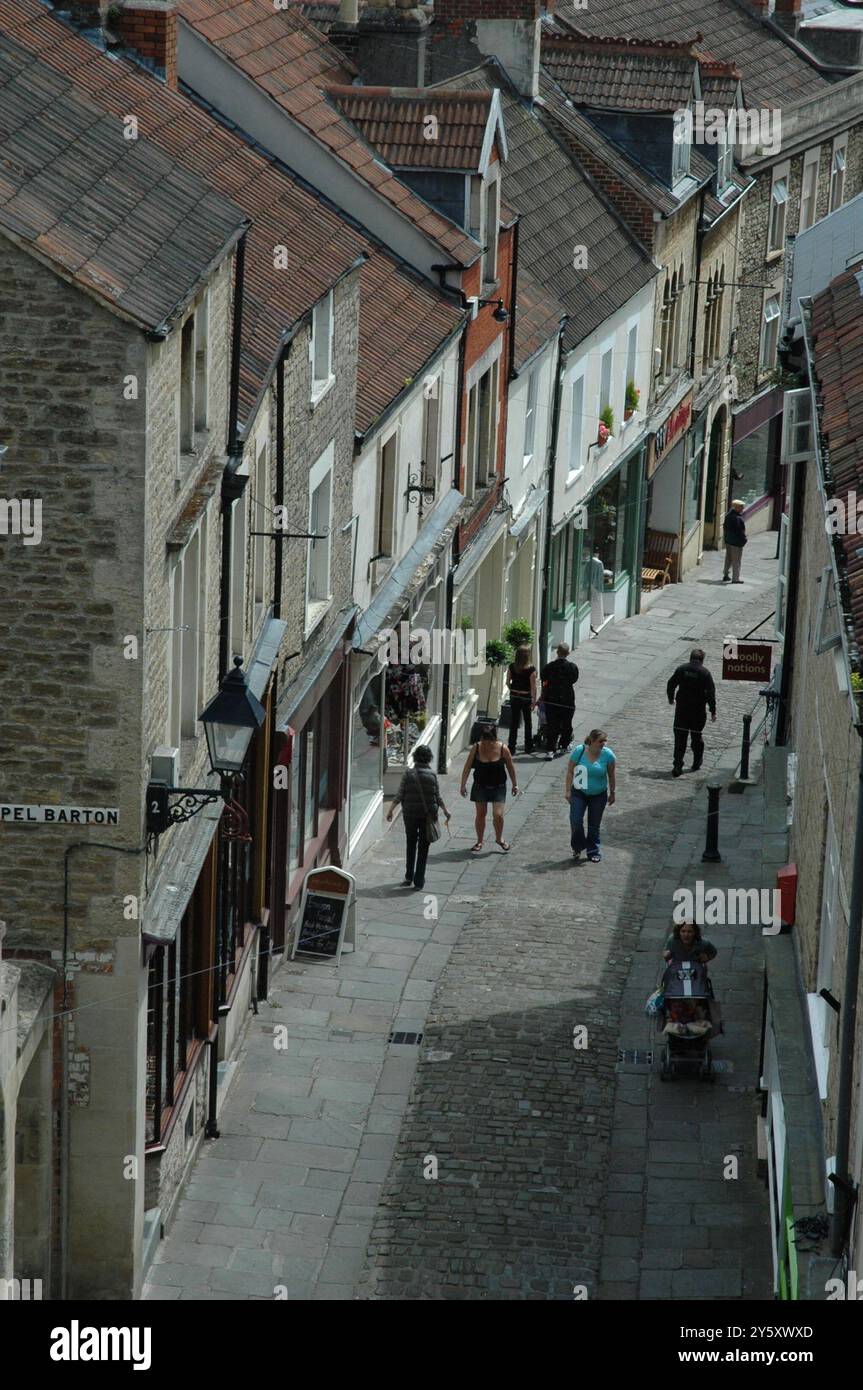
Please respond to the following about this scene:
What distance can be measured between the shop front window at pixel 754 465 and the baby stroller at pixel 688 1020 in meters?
26.1

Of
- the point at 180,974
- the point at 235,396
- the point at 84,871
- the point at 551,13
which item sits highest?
the point at 551,13

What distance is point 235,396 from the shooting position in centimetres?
Answer: 1480

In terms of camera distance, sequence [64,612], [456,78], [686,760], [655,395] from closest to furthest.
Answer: [64,612] < [686,760] < [456,78] < [655,395]

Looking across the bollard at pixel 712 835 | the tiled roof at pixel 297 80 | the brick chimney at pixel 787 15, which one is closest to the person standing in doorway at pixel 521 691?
the bollard at pixel 712 835

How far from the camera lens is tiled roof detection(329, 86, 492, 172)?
77.0 feet

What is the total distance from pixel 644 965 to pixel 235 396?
23.6 ft

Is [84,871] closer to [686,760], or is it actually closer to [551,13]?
[686,760]

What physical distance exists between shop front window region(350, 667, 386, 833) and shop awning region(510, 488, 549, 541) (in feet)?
18.1

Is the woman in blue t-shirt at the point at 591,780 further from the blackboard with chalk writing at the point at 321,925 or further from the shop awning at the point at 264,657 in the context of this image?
the shop awning at the point at 264,657

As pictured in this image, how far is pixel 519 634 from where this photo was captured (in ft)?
88.2

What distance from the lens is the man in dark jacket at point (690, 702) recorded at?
24.4 m

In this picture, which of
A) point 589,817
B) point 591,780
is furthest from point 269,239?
point 589,817

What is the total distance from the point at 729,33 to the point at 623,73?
11551 mm

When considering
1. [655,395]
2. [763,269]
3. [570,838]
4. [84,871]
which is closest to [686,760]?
[570,838]
